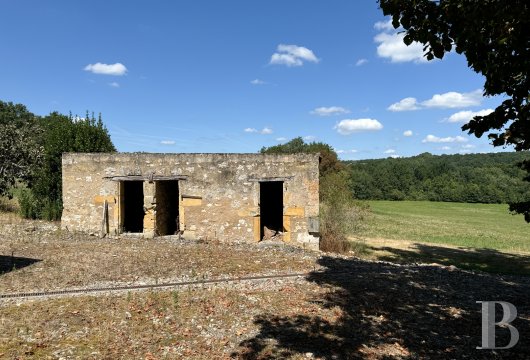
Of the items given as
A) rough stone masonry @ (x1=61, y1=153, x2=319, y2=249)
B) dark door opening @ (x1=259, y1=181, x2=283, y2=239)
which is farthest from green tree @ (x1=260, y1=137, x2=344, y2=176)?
rough stone masonry @ (x1=61, y1=153, x2=319, y2=249)

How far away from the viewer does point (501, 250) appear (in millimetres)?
20516

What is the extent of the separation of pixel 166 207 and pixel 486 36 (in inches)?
536

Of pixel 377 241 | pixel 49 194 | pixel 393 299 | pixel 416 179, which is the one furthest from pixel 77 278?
pixel 416 179

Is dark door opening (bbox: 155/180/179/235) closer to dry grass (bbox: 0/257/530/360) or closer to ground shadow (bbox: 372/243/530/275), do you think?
dry grass (bbox: 0/257/530/360)

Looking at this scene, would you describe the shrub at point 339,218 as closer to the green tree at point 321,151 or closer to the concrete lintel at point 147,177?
the concrete lintel at point 147,177

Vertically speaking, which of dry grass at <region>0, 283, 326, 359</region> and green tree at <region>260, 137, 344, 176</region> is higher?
green tree at <region>260, 137, 344, 176</region>

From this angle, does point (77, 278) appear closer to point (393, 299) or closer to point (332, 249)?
point (393, 299)

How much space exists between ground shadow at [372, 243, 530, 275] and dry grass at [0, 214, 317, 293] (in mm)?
6745

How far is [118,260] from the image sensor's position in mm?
10531

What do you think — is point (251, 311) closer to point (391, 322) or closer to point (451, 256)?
point (391, 322)

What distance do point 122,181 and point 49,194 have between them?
18.1 feet

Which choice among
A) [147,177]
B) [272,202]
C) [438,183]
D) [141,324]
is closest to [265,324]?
[141,324]

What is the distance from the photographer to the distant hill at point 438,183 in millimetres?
61156

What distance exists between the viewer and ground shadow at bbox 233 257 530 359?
5.62 metres
